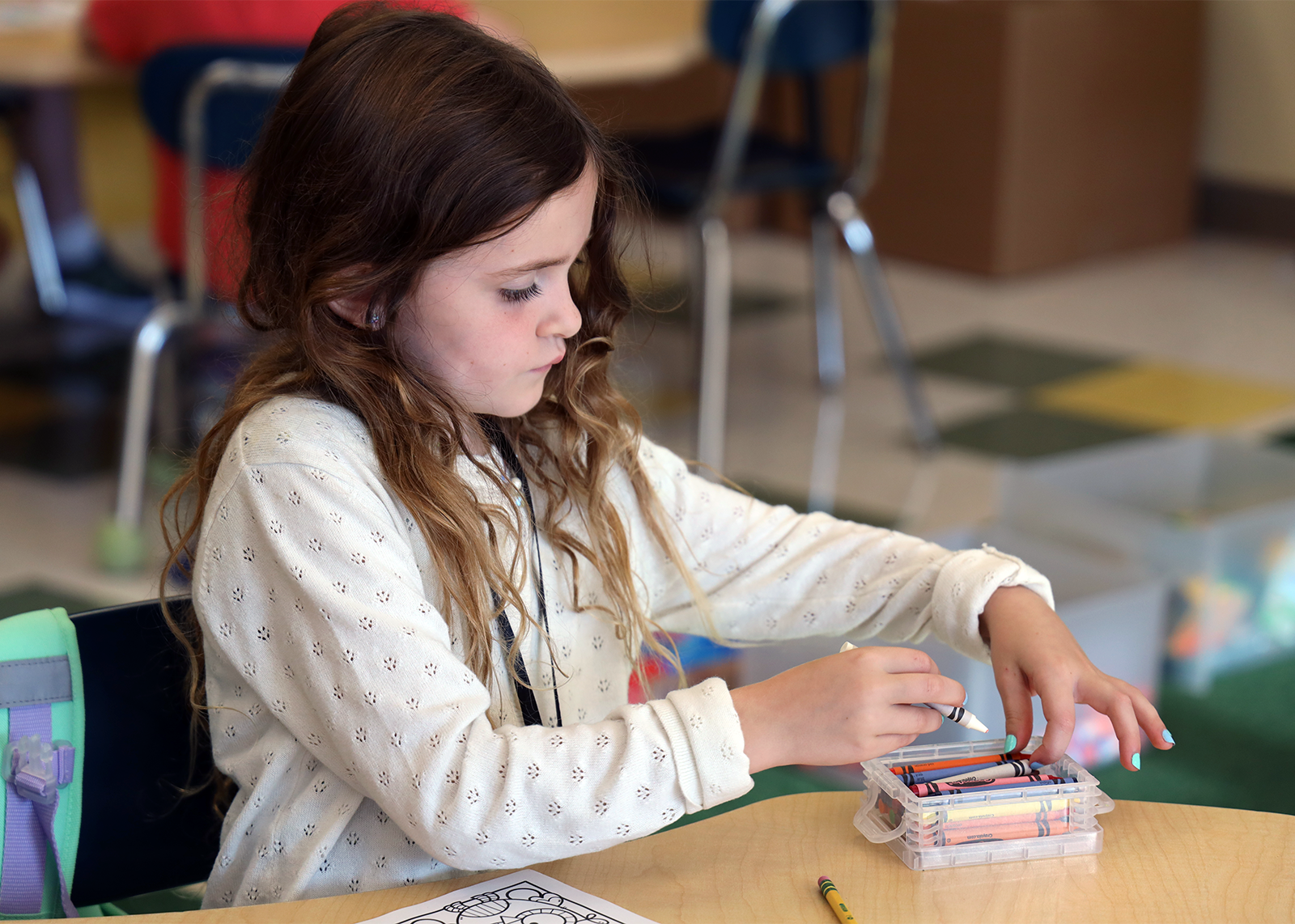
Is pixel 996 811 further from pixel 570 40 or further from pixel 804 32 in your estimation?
pixel 570 40

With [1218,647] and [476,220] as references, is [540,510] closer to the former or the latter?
[476,220]

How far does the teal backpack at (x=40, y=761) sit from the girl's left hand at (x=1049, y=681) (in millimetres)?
522

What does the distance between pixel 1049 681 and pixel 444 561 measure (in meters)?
0.33

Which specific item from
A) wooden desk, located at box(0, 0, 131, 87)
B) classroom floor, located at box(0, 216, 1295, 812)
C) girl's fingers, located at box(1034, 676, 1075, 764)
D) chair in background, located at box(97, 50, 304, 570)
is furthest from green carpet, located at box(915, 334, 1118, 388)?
girl's fingers, located at box(1034, 676, 1075, 764)

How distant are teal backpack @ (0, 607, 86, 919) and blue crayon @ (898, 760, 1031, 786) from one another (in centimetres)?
46

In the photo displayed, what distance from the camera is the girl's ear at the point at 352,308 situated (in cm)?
85

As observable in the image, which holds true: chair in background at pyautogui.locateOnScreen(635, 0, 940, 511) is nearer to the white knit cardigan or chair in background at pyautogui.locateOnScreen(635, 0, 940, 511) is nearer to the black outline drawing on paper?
the white knit cardigan

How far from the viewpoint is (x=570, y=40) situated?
2578 millimetres

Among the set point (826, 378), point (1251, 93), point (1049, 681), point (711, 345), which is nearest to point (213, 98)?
point (711, 345)

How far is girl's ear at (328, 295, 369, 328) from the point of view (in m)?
0.85

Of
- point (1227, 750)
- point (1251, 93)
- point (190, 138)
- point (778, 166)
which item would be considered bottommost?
point (1227, 750)

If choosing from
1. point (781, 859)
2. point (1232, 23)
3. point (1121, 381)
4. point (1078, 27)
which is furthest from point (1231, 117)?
point (781, 859)

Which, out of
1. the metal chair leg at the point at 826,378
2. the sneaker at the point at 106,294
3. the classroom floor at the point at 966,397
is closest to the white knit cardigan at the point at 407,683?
the classroom floor at the point at 966,397

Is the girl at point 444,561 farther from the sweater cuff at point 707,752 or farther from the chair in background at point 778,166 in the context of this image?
the chair in background at point 778,166
